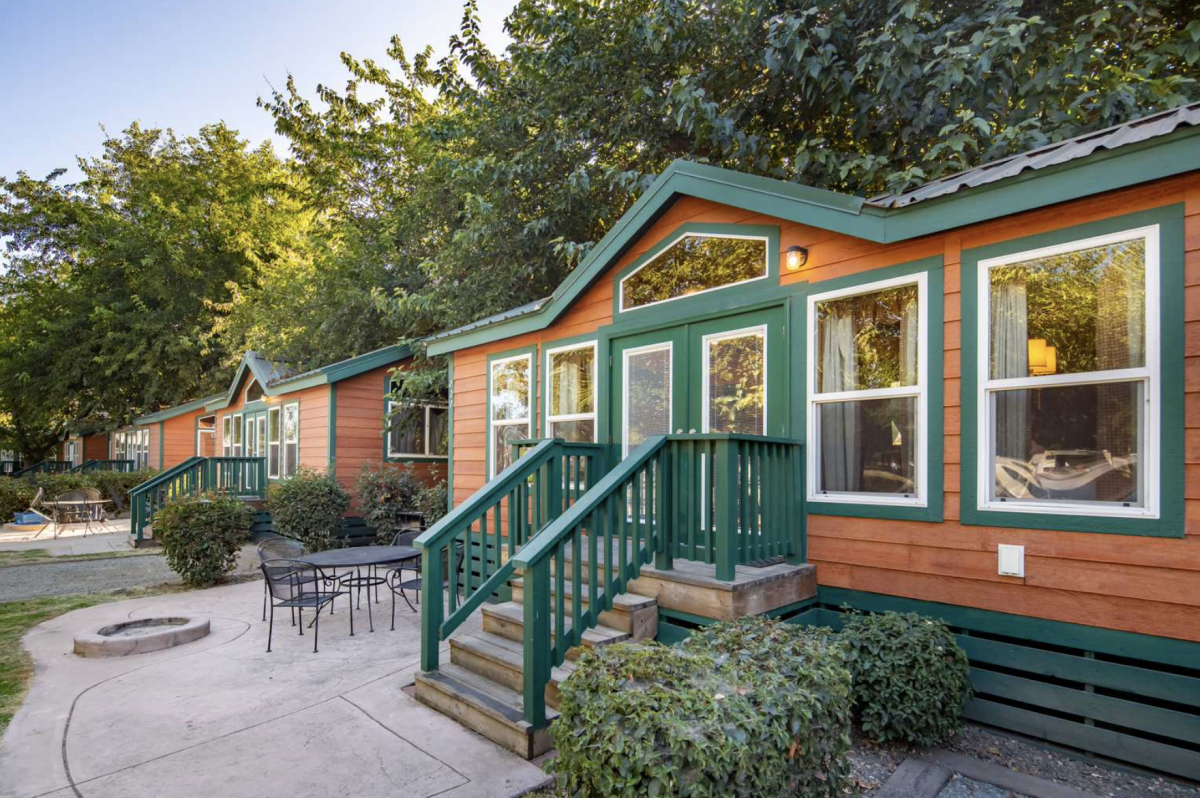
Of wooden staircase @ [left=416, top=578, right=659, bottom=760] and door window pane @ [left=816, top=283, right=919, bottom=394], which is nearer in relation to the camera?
wooden staircase @ [left=416, top=578, right=659, bottom=760]

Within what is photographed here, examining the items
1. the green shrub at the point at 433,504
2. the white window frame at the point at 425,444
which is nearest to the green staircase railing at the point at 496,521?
the green shrub at the point at 433,504

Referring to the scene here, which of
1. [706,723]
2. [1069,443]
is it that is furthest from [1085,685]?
[706,723]

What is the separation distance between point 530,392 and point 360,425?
5.96 meters

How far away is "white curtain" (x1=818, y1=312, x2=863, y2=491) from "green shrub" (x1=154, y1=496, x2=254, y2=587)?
7166mm

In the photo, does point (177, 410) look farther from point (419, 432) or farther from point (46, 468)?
point (419, 432)

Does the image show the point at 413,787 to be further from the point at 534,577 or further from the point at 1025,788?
the point at 1025,788

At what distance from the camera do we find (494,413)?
23.8 feet

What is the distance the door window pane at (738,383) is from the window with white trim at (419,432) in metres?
7.77

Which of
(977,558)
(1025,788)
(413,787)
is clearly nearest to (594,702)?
(413,787)

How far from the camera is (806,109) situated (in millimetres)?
8898

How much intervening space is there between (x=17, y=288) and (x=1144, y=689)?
31.6 meters

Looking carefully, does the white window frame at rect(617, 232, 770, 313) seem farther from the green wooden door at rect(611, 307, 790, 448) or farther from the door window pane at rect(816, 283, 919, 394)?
the door window pane at rect(816, 283, 919, 394)

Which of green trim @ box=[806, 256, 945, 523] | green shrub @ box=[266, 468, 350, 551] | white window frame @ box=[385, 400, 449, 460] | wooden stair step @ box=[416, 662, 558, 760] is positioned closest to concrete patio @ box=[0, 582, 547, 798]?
wooden stair step @ box=[416, 662, 558, 760]

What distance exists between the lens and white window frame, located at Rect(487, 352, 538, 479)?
6.77 m
